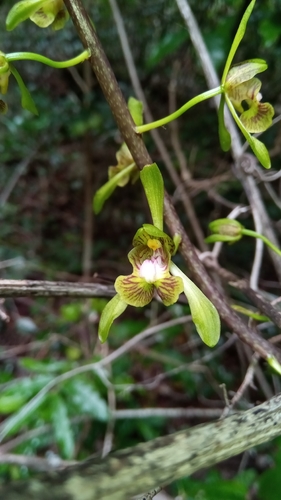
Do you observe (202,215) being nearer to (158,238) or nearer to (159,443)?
(158,238)

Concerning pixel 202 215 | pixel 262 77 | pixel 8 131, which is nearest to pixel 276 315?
pixel 262 77

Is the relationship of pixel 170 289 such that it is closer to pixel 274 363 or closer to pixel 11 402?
pixel 274 363

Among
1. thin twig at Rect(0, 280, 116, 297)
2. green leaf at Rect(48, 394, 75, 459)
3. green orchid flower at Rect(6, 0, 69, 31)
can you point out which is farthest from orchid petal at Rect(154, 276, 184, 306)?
green leaf at Rect(48, 394, 75, 459)

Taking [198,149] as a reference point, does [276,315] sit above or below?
below

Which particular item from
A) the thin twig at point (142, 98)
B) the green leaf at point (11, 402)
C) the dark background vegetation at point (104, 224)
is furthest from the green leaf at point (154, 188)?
the green leaf at point (11, 402)

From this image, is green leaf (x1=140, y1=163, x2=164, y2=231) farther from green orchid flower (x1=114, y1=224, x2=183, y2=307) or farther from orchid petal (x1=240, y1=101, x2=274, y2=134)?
orchid petal (x1=240, y1=101, x2=274, y2=134)

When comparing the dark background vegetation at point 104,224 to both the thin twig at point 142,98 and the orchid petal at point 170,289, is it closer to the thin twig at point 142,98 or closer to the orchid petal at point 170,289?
the thin twig at point 142,98

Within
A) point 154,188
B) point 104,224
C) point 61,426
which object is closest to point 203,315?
point 154,188
